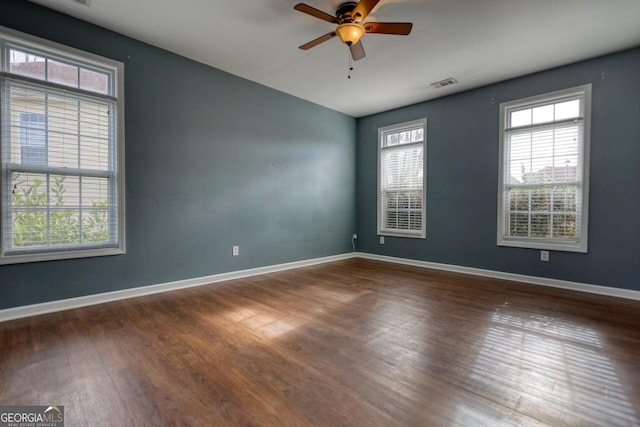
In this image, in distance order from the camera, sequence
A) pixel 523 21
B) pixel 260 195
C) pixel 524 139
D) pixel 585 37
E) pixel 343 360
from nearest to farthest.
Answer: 1. pixel 343 360
2. pixel 523 21
3. pixel 585 37
4. pixel 524 139
5. pixel 260 195

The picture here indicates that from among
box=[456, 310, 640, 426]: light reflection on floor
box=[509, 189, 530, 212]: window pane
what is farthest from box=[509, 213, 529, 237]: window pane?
box=[456, 310, 640, 426]: light reflection on floor

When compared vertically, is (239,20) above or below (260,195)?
above

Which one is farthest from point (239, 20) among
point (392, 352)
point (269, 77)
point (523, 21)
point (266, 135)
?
point (392, 352)

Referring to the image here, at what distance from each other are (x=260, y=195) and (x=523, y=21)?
3668mm

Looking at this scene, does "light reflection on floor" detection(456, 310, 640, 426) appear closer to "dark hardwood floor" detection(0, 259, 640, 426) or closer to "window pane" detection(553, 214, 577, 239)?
"dark hardwood floor" detection(0, 259, 640, 426)

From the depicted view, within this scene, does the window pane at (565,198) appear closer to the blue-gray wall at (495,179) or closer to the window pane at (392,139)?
the blue-gray wall at (495,179)

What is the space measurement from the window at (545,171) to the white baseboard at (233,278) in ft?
1.52

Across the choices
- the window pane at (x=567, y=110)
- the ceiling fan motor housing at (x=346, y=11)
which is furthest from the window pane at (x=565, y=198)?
the ceiling fan motor housing at (x=346, y=11)

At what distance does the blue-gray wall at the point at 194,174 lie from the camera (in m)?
2.77

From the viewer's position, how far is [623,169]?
10.7 ft

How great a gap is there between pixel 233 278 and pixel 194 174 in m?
1.53

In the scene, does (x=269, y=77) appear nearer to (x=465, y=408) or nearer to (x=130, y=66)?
(x=130, y=66)

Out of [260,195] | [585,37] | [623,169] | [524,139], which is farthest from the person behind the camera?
[260,195]

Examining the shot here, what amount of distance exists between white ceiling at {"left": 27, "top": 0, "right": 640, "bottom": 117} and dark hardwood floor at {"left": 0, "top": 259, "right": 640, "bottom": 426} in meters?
2.85
